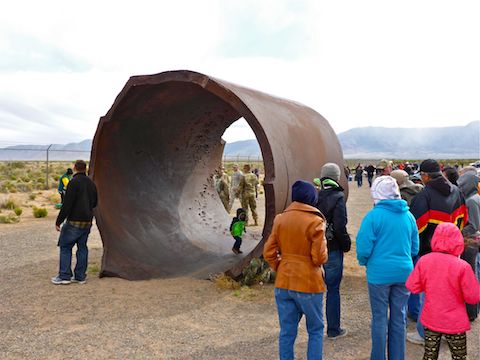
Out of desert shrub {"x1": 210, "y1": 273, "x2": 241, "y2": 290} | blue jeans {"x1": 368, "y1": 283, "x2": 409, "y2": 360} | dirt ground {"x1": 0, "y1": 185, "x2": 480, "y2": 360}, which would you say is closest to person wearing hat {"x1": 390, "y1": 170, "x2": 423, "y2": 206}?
dirt ground {"x1": 0, "y1": 185, "x2": 480, "y2": 360}

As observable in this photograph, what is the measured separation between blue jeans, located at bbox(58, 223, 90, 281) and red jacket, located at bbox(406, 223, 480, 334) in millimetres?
4348

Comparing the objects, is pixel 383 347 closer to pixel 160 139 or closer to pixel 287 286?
pixel 287 286

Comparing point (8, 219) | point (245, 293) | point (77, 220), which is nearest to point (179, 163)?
point (77, 220)

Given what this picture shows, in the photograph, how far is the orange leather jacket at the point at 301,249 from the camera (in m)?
3.13

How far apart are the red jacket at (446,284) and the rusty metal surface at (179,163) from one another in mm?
2265

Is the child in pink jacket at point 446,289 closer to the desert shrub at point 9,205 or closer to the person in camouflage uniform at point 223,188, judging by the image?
the person in camouflage uniform at point 223,188

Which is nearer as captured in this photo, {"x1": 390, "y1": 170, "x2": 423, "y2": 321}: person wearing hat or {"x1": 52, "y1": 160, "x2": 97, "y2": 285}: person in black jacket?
{"x1": 390, "y1": 170, "x2": 423, "y2": 321}: person wearing hat

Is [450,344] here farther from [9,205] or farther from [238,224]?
[9,205]

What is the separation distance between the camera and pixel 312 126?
695 centimetres

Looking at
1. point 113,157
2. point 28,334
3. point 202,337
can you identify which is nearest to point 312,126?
point 113,157

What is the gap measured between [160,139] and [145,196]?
103 centimetres

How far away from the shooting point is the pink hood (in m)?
3.05

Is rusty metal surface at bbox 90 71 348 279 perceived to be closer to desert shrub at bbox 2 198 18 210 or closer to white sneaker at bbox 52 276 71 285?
white sneaker at bbox 52 276 71 285

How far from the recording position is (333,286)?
413cm
